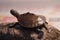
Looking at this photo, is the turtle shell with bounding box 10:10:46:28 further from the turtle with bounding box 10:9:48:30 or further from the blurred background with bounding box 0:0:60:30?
the blurred background with bounding box 0:0:60:30

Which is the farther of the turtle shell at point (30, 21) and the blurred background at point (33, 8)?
the blurred background at point (33, 8)

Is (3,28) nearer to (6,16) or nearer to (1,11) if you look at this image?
(6,16)

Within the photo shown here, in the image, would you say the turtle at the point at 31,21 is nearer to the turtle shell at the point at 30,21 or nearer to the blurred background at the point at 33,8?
the turtle shell at the point at 30,21

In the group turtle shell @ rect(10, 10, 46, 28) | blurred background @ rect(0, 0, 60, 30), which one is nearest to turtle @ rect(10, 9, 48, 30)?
turtle shell @ rect(10, 10, 46, 28)

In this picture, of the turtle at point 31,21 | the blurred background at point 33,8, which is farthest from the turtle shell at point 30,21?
the blurred background at point 33,8

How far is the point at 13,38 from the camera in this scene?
4.72ft

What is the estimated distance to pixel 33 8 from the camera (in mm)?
2408

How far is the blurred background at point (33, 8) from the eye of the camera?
2.15m

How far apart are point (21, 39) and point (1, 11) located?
100cm

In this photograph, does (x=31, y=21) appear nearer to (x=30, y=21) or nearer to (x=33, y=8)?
(x=30, y=21)

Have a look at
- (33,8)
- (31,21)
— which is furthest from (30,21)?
(33,8)

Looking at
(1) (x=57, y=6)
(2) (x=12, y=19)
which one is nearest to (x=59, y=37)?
(2) (x=12, y=19)

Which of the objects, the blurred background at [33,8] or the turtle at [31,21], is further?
the blurred background at [33,8]

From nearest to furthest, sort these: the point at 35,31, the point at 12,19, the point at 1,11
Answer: the point at 35,31, the point at 12,19, the point at 1,11
